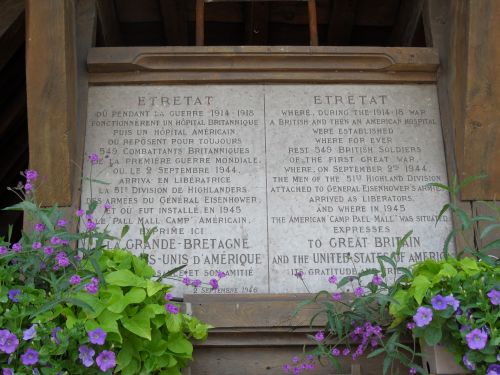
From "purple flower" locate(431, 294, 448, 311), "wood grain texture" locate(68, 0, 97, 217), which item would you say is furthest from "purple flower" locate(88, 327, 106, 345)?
"purple flower" locate(431, 294, 448, 311)

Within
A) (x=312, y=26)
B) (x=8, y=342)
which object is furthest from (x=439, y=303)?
(x=312, y=26)

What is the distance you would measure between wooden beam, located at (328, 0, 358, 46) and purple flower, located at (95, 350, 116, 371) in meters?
3.17

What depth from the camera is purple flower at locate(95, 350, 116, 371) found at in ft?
10.5

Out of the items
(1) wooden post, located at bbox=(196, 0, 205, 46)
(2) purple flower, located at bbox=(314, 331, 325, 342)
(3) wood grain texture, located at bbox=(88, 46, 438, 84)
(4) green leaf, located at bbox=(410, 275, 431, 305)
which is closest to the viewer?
(4) green leaf, located at bbox=(410, 275, 431, 305)

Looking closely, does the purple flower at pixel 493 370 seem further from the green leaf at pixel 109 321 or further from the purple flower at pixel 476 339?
the green leaf at pixel 109 321

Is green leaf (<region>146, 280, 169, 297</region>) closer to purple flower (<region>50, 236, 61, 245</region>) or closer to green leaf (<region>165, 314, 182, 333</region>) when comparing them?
green leaf (<region>165, 314, 182, 333</region>)

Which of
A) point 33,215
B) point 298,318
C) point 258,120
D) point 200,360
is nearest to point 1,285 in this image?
point 33,215

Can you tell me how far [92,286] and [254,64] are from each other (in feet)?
5.75

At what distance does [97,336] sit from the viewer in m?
3.20

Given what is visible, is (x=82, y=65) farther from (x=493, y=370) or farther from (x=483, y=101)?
(x=493, y=370)

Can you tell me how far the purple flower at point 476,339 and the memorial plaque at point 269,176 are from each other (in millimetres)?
1003

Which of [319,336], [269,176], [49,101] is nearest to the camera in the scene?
[319,336]

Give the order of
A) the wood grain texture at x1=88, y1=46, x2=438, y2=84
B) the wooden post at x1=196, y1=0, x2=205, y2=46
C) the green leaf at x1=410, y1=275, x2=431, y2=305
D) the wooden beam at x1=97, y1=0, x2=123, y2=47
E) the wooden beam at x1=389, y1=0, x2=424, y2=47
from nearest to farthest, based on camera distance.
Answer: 1. the green leaf at x1=410, y1=275, x2=431, y2=305
2. the wood grain texture at x1=88, y1=46, x2=438, y2=84
3. the wooden post at x1=196, y1=0, x2=205, y2=46
4. the wooden beam at x1=97, y1=0, x2=123, y2=47
5. the wooden beam at x1=389, y1=0, x2=424, y2=47

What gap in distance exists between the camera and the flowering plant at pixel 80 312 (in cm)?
319
